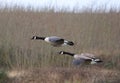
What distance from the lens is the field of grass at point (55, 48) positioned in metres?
6.55

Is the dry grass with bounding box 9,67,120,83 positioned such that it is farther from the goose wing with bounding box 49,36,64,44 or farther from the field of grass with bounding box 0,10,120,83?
the goose wing with bounding box 49,36,64,44

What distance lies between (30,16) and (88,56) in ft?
6.68

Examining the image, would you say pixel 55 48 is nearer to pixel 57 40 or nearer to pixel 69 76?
pixel 69 76

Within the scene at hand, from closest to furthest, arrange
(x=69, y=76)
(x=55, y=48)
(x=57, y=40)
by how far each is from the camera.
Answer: (x=57, y=40), (x=69, y=76), (x=55, y=48)

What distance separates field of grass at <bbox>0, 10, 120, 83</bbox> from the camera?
655cm

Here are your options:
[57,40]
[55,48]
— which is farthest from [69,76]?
[55,48]

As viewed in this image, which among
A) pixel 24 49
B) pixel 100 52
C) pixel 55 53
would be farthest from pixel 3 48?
pixel 100 52

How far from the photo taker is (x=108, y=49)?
297 inches

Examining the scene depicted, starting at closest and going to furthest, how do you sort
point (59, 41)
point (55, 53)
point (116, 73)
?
point (59, 41) → point (116, 73) → point (55, 53)

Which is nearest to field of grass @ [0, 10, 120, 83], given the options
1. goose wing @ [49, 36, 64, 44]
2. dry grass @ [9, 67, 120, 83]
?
dry grass @ [9, 67, 120, 83]

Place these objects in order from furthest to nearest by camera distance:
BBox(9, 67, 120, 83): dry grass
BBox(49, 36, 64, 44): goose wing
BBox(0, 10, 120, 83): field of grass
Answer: BBox(0, 10, 120, 83): field of grass < BBox(9, 67, 120, 83): dry grass < BBox(49, 36, 64, 44): goose wing

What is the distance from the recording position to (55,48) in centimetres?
730

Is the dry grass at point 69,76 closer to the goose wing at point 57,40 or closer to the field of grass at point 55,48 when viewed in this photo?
the field of grass at point 55,48

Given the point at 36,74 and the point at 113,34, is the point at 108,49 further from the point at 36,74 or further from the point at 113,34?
the point at 36,74
